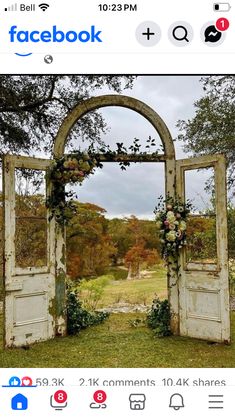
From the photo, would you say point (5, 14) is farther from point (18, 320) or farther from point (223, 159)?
point (18, 320)

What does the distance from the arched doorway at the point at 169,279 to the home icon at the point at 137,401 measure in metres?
1.87

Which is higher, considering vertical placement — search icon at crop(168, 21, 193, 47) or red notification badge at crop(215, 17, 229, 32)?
red notification badge at crop(215, 17, 229, 32)

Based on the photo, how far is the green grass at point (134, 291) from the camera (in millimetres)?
5602

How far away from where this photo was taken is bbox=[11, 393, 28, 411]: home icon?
1500 millimetres

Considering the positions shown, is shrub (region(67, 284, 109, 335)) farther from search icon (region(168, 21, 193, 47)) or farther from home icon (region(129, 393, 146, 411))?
search icon (region(168, 21, 193, 47))

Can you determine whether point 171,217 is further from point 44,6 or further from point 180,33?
point 44,6

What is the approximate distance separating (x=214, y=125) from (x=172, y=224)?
185 cm

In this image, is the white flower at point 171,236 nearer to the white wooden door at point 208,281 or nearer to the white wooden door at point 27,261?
the white wooden door at point 208,281

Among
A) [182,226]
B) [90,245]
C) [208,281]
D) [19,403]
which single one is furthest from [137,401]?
[90,245]

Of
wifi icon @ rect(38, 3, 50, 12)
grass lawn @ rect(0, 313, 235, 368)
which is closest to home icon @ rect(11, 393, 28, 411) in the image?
grass lawn @ rect(0, 313, 235, 368)

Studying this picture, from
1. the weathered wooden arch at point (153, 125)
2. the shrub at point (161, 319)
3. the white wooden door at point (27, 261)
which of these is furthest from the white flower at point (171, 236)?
the white wooden door at point (27, 261)

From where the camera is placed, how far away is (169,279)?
353 centimetres

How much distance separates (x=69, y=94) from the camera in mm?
4141

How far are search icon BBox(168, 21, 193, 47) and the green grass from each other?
4.27m
